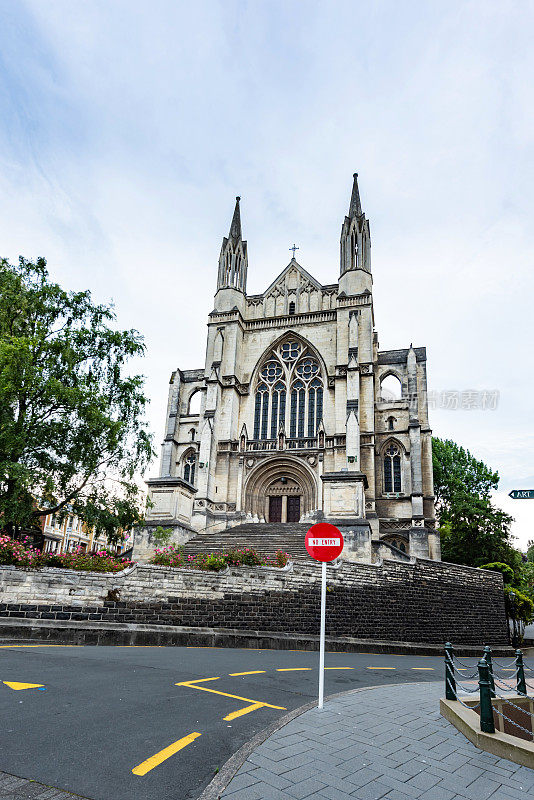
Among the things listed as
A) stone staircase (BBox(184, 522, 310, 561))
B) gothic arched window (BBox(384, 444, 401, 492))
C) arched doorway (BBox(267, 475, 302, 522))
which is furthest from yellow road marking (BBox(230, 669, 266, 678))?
gothic arched window (BBox(384, 444, 401, 492))

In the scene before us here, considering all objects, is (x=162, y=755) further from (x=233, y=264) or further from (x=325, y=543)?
(x=233, y=264)

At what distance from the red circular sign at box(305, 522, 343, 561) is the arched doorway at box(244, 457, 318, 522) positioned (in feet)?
75.0

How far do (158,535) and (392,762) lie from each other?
18049mm

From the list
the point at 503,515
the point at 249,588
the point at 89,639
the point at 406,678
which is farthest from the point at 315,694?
the point at 503,515

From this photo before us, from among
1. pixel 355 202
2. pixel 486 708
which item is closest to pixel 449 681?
pixel 486 708

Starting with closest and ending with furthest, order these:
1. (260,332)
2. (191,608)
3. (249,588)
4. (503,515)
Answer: (191,608), (249,588), (503,515), (260,332)

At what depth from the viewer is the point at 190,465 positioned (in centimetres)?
3350

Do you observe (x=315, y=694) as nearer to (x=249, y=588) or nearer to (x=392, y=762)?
(x=392, y=762)

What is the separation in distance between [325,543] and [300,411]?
2517cm

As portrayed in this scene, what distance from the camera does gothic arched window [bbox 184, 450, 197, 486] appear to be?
33125mm

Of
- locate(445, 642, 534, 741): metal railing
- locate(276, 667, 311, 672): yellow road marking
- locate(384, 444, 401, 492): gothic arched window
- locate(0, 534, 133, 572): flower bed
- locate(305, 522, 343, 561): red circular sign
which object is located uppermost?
locate(384, 444, 401, 492): gothic arched window

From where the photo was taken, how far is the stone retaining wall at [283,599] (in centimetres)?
1170

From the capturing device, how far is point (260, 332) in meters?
34.6

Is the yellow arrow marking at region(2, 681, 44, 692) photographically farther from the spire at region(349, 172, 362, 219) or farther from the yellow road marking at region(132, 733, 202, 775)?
the spire at region(349, 172, 362, 219)
